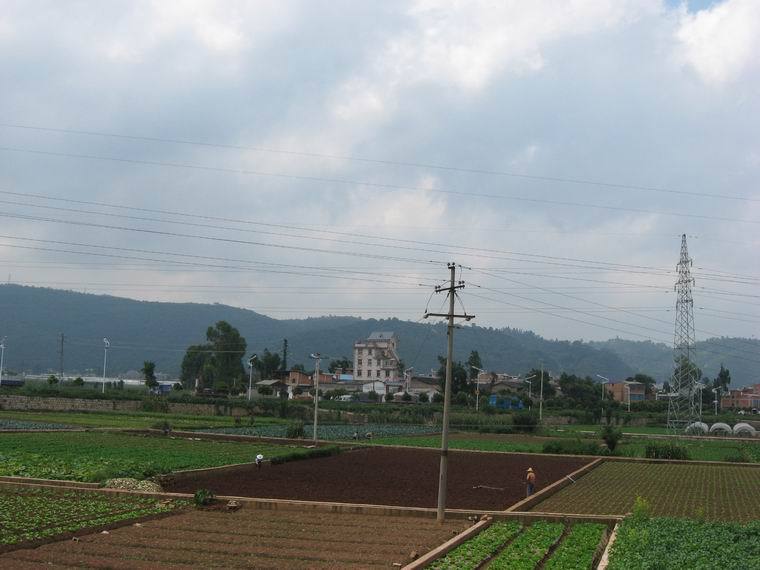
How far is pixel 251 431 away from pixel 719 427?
62477 mm

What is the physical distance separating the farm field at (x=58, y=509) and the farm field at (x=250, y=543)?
1.25 meters

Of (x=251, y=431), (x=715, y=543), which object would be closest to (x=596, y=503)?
(x=715, y=543)

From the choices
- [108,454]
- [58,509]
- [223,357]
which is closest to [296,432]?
[108,454]

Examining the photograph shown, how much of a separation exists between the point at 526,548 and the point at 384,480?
62.7ft

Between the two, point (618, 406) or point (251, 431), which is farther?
point (618, 406)

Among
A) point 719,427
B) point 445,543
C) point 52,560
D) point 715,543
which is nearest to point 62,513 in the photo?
point 52,560

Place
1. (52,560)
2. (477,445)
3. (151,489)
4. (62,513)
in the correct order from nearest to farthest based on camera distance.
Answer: (52,560), (62,513), (151,489), (477,445)

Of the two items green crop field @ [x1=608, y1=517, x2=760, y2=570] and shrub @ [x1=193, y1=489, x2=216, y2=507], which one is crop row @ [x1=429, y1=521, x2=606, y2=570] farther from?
shrub @ [x1=193, y1=489, x2=216, y2=507]

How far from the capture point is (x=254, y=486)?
119ft

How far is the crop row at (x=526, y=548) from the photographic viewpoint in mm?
20406

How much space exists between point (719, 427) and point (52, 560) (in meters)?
99.3

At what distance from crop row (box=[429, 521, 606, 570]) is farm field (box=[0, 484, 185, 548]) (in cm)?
1118

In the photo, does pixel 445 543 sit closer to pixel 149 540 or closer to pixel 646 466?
pixel 149 540

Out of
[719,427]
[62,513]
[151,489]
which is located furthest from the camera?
[719,427]
